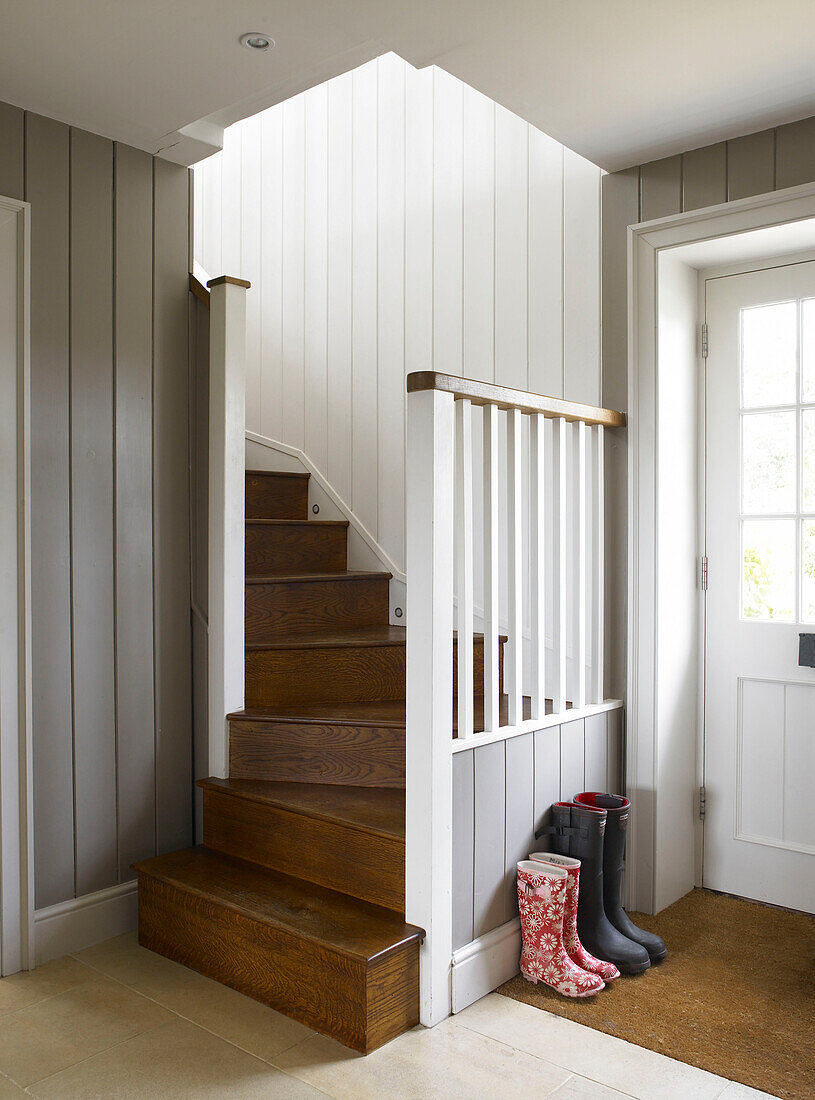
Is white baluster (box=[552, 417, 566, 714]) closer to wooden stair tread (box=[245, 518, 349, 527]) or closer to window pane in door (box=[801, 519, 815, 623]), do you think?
window pane in door (box=[801, 519, 815, 623])

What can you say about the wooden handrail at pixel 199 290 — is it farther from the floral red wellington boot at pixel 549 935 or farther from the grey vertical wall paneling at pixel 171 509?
Answer: the floral red wellington boot at pixel 549 935

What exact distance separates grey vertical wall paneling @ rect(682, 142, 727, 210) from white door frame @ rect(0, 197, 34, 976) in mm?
1814

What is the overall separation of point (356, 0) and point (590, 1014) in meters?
2.29

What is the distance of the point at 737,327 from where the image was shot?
277 centimetres

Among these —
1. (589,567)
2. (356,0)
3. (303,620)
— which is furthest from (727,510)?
(356,0)

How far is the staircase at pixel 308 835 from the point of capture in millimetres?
2020


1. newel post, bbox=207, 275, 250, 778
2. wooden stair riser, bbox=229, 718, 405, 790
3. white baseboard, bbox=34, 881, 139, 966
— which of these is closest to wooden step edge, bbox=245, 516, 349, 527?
newel post, bbox=207, 275, 250, 778

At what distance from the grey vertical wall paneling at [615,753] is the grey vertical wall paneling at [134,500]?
137cm

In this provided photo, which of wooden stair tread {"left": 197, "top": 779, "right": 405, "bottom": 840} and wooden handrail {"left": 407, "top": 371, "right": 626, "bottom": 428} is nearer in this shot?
wooden handrail {"left": 407, "top": 371, "right": 626, "bottom": 428}

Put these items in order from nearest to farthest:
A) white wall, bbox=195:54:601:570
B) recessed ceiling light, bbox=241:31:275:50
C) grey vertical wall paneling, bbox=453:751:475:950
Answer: recessed ceiling light, bbox=241:31:275:50
grey vertical wall paneling, bbox=453:751:475:950
white wall, bbox=195:54:601:570

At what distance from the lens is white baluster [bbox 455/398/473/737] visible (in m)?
2.14

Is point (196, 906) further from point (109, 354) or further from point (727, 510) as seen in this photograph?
point (727, 510)

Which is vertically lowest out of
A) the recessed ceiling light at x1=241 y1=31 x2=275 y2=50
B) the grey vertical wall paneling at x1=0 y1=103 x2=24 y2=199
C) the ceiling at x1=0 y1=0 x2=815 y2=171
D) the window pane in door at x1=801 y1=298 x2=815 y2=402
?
the window pane in door at x1=801 y1=298 x2=815 y2=402

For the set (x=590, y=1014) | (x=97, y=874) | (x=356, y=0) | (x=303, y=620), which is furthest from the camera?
(x=303, y=620)
